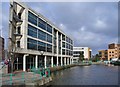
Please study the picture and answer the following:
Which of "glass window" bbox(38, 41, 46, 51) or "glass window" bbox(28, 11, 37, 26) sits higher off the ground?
"glass window" bbox(28, 11, 37, 26)

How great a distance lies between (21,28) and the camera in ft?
172

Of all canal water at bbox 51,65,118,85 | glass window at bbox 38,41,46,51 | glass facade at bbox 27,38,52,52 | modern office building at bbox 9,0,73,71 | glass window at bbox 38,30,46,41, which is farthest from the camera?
glass window at bbox 38,41,46,51

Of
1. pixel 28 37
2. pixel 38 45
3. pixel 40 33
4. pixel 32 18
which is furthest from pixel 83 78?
pixel 40 33

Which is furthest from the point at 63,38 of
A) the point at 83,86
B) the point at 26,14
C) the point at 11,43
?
the point at 83,86

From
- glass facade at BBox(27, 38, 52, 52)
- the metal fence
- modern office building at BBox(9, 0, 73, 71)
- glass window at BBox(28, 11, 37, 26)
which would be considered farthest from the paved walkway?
glass window at BBox(28, 11, 37, 26)

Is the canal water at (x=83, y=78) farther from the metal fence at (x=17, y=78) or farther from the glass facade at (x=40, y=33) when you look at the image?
the glass facade at (x=40, y=33)

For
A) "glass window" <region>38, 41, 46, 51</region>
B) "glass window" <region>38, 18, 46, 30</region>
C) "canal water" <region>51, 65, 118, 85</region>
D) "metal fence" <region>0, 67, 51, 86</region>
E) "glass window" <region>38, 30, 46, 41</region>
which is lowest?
"canal water" <region>51, 65, 118, 85</region>

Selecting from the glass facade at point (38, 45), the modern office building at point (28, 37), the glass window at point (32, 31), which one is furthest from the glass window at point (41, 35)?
the glass window at point (32, 31)

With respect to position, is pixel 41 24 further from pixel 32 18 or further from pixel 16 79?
pixel 16 79

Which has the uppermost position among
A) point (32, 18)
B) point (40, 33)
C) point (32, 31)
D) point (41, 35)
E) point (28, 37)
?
point (32, 18)

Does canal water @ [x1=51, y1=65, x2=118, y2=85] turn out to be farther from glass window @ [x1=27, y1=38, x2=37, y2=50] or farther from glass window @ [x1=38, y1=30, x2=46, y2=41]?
glass window @ [x1=38, y1=30, x2=46, y2=41]

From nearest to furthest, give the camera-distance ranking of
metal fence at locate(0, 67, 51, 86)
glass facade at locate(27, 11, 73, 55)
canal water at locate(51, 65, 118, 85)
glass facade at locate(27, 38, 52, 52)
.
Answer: metal fence at locate(0, 67, 51, 86)
canal water at locate(51, 65, 118, 85)
glass facade at locate(27, 38, 52, 52)
glass facade at locate(27, 11, 73, 55)

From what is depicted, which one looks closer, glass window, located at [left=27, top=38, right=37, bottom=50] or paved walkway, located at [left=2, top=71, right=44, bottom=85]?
paved walkway, located at [left=2, top=71, right=44, bottom=85]

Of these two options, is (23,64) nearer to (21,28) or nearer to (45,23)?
(21,28)
